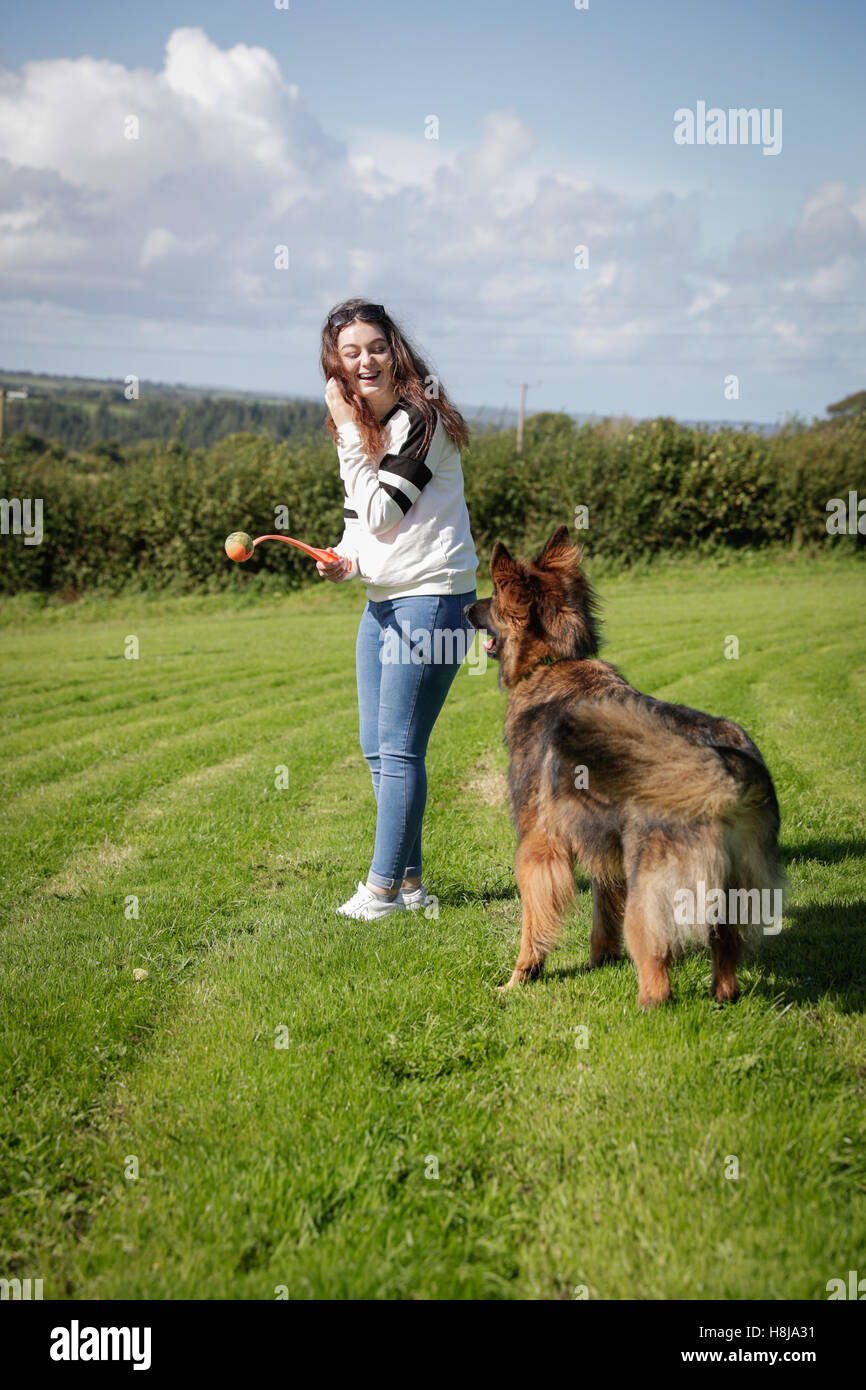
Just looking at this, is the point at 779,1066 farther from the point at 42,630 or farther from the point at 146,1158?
the point at 42,630

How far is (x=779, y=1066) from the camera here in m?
3.02

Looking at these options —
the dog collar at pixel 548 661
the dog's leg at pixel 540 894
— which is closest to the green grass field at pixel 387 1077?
the dog's leg at pixel 540 894

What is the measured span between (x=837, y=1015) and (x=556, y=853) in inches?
47.5

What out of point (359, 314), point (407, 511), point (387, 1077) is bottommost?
point (387, 1077)

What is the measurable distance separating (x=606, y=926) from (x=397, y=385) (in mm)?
2593

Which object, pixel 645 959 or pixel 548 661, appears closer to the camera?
pixel 645 959

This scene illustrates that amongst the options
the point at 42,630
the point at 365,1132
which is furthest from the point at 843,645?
the point at 42,630

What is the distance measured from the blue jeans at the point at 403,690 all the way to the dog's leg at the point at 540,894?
0.67m

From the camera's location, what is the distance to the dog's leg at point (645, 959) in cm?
321

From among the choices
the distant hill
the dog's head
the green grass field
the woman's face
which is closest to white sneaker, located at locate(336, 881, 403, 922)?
the green grass field

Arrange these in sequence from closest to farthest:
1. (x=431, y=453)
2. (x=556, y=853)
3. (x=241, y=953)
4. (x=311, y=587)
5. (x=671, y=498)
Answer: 1. (x=556, y=853)
2. (x=431, y=453)
3. (x=241, y=953)
4. (x=311, y=587)
5. (x=671, y=498)

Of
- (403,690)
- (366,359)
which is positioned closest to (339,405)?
(366,359)

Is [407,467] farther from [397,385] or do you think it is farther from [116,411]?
[116,411]

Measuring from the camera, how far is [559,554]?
13.5ft
